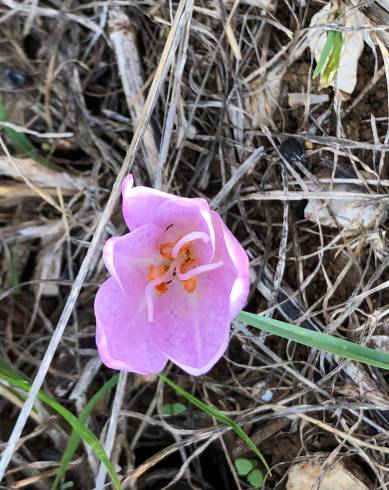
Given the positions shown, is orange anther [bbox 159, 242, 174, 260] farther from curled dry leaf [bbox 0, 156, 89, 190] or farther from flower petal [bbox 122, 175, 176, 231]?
curled dry leaf [bbox 0, 156, 89, 190]

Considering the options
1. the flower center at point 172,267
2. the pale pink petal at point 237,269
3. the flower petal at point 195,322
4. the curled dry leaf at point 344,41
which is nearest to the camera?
the pale pink petal at point 237,269

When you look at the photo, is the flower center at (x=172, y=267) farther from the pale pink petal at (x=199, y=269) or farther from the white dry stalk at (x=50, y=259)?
the white dry stalk at (x=50, y=259)

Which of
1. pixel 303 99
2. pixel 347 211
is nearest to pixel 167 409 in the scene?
pixel 347 211

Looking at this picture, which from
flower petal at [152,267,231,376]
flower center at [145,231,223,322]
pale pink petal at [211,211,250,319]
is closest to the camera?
pale pink petal at [211,211,250,319]

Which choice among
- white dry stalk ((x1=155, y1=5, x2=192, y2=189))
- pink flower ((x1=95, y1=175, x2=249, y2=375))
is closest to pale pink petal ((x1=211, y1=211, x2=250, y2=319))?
pink flower ((x1=95, y1=175, x2=249, y2=375))

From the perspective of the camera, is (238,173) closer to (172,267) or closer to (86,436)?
(172,267)

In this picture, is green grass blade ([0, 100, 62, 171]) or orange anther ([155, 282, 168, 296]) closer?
orange anther ([155, 282, 168, 296])

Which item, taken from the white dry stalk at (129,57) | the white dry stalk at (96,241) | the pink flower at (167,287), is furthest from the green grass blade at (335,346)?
the white dry stalk at (129,57)
